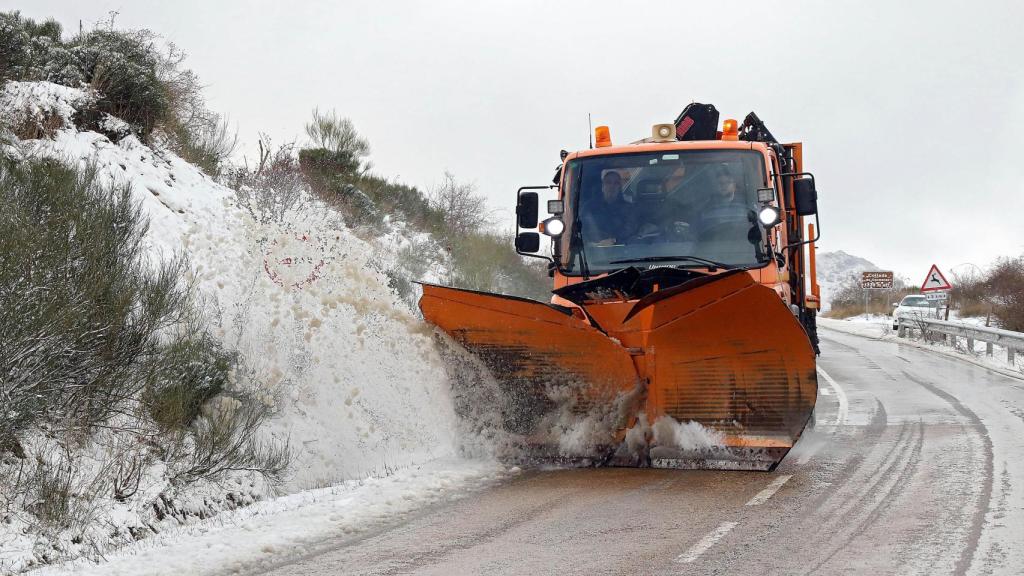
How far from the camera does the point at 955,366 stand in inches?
755

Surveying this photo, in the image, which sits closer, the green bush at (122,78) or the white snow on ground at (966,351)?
the green bush at (122,78)

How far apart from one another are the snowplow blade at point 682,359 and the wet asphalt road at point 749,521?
0.35 m

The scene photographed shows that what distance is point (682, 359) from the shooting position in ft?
23.6

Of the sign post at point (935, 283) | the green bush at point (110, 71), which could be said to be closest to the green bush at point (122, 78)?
the green bush at point (110, 71)

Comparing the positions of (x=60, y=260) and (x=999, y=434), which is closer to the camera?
(x=60, y=260)

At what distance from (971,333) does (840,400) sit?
1100 centimetres

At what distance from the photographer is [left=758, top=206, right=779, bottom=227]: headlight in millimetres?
8203

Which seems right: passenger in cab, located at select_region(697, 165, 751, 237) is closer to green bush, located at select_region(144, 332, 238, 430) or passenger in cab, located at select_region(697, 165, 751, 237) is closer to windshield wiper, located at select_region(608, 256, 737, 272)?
windshield wiper, located at select_region(608, 256, 737, 272)

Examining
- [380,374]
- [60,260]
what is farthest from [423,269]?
[60,260]

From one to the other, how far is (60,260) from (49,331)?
1.02 metres

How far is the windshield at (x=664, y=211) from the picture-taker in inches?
329

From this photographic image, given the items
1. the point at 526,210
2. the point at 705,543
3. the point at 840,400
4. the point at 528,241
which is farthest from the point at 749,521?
the point at 840,400

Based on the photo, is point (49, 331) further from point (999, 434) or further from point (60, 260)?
point (999, 434)

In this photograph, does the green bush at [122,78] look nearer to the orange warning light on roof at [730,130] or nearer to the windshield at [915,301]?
the orange warning light on roof at [730,130]
